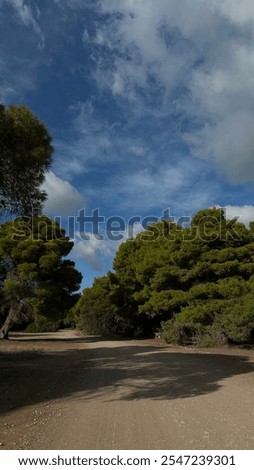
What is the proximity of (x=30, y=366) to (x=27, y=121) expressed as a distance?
9.37m

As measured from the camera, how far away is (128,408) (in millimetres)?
7801

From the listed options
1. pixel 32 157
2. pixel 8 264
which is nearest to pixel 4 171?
pixel 32 157

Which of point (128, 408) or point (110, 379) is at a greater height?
point (110, 379)

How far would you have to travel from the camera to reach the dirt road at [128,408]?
18.5ft

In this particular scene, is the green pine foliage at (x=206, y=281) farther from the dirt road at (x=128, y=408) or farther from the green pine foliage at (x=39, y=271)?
the dirt road at (x=128, y=408)

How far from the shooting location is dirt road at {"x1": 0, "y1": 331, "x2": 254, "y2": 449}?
5652 millimetres

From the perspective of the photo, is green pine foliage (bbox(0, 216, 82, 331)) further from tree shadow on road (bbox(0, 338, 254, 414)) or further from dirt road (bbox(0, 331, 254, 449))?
dirt road (bbox(0, 331, 254, 449))

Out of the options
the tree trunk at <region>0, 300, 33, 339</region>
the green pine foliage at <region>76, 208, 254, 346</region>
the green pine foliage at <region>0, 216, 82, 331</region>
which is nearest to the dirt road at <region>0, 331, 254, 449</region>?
the green pine foliage at <region>76, 208, 254, 346</region>

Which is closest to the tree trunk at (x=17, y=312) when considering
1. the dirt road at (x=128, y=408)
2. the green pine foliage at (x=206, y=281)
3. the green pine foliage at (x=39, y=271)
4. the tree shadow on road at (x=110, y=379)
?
the green pine foliage at (x=39, y=271)

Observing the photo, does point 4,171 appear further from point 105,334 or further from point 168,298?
point 105,334

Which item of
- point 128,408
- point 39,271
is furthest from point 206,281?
point 128,408

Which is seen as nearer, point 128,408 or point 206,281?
point 128,408

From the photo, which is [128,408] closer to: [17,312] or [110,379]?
[110,379]

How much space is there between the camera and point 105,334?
45375 millimetres
